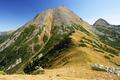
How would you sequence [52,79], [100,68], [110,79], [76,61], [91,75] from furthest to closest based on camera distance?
1. [76,61]
2. [100,68]
3. [91,75]
4. [110,79]
5. [52,79]

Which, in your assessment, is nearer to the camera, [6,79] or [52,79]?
[6,79]

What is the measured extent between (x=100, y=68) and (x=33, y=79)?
5748 centimetres

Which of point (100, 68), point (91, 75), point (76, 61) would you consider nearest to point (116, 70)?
point (100, 68)

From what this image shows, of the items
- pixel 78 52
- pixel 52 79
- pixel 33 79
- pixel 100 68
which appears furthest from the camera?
pixel 78 52

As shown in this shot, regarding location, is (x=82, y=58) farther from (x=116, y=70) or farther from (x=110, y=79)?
(x=110, y=79)

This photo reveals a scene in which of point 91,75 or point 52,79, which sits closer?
point 52,79

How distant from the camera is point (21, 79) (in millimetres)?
38531

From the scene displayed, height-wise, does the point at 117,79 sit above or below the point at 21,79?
below

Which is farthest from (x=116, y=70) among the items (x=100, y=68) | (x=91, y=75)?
(x=91, y=75)

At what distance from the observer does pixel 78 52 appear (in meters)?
131

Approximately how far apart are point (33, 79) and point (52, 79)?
394 centimetres

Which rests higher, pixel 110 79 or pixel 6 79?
pixel 6 79

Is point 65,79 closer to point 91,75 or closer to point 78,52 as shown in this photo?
point 91,75

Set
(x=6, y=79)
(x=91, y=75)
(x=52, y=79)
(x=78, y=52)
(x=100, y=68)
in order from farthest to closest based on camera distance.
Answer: (x=78, y=52) → (x=100, y=68) → (x=91, y=75) → (x=52, y=79) → (x=6, y=79)
